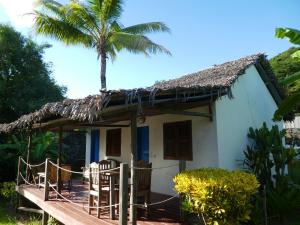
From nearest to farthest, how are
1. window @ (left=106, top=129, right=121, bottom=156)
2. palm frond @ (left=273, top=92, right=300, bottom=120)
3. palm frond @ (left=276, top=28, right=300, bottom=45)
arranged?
palm frond @ (left=276, top=28, right=300, bottom=45) → palm frond @ (left=273, top=92, right=300, bottom=120) → window @ (left=106, top=129, right=121, bottom=156)

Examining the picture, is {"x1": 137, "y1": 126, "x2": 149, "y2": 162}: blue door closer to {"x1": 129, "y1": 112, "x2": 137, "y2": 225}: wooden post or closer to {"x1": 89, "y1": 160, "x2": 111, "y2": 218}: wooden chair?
{"x1": 89, "y1": 160, "x2": 111, "y2": 218}: wooden chair

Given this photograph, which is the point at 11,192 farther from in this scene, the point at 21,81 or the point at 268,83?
the point at 268,83

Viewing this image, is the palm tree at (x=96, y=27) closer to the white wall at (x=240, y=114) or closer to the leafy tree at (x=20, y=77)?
the leafy tree at (x=20, y=77)

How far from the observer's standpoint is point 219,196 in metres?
5.54

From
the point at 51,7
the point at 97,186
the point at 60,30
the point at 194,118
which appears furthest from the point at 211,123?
the point at 51,7

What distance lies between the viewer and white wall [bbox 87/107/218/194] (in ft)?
27.0

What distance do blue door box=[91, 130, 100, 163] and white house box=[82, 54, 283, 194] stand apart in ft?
7.55

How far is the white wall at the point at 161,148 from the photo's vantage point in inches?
324

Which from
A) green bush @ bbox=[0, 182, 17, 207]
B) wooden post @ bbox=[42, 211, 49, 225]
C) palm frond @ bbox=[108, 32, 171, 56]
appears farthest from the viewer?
palm frond @ bbox=[108, 32, 171, 56]

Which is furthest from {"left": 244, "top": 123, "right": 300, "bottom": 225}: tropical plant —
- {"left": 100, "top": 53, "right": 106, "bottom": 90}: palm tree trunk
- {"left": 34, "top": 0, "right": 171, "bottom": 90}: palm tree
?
{"left": 100, "top": 53, "right": 106, "bottom": 90}: palm tree trunk

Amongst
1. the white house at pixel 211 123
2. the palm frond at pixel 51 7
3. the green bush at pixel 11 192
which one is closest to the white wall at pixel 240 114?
the white house at pixel 211 123

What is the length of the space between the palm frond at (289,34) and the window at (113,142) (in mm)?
7149

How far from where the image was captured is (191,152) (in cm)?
873

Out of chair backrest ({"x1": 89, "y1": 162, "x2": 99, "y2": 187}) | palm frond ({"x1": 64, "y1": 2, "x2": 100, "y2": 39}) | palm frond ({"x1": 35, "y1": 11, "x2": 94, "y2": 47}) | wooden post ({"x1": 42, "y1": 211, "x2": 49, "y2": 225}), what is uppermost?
palm frond ({"x1": 64, "y1": 2, "x2": 100, "y2": 39})
